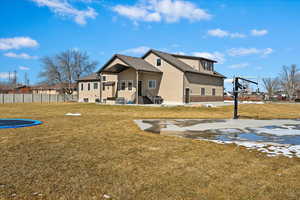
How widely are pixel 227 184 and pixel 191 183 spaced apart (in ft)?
1.99

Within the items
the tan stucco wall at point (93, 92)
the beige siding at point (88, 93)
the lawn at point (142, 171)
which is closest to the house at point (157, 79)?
the tan stucco wall at point (93, 92)

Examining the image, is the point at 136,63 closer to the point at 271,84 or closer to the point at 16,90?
the point at 271,84

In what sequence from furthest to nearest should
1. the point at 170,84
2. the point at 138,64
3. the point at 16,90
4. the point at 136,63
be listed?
the point at 16,90 → the point at 170,84 → the point at 136,63 → the point at 138,64

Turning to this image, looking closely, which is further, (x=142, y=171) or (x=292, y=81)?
(x=292, y=81)

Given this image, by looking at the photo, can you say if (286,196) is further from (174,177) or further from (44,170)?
(44,170)

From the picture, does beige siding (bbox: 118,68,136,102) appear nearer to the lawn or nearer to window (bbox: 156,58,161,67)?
window (bbox: 156,58,161,67)

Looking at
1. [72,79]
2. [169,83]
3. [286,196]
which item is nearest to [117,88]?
[169,83]

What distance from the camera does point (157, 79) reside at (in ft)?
94.0

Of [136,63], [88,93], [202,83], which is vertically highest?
[136,63]

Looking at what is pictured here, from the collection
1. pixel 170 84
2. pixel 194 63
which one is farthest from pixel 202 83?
pixel 170 84

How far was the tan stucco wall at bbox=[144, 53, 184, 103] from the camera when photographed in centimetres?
2694

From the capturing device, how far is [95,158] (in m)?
5.25

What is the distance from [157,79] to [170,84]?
77.7 inches

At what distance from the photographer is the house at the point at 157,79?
27047 mm
